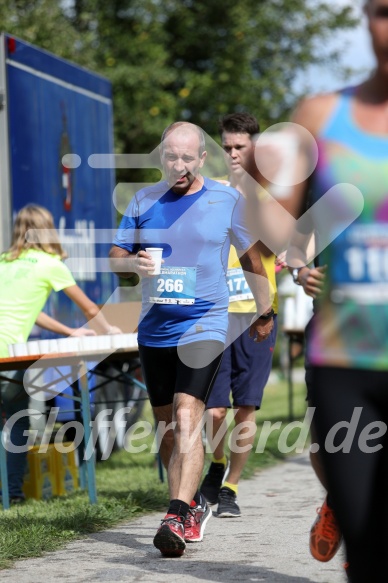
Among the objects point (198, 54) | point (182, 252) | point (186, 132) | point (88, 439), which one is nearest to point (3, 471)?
point (88, 439)

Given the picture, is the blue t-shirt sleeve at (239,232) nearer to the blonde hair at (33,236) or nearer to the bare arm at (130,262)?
the bare arm at (130,262)

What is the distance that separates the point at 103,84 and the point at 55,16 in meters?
9.25

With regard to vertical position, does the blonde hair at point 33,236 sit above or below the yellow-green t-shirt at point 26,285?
above

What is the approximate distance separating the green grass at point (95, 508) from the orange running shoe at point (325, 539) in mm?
1612

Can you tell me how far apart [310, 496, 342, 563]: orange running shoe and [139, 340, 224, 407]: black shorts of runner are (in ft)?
4.86

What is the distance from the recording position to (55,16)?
829 inches

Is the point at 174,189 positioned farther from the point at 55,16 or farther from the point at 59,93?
the point at 55,16

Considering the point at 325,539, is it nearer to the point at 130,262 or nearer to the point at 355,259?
the point at 355,259

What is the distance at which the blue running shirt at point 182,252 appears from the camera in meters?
6.01

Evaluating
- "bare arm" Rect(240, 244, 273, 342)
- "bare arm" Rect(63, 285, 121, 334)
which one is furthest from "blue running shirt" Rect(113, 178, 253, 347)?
"bare arm" Rect(63, 285, 121, 334)

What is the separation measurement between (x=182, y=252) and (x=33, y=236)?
2392 mm

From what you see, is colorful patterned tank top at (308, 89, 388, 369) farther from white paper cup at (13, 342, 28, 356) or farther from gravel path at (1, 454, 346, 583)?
white paper cup at (13, 342, 28, 356)

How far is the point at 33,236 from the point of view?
8188mm

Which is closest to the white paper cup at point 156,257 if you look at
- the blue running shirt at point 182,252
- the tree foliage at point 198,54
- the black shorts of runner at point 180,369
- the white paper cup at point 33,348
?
the blue running shirt at point 182,252
